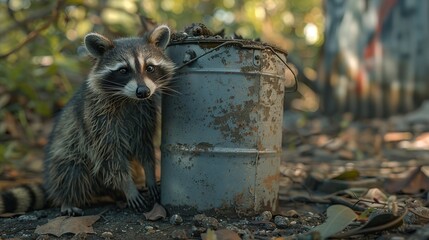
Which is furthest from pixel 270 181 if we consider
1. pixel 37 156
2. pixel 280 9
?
pixel 280 9

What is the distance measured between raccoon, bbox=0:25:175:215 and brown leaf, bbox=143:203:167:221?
141mm

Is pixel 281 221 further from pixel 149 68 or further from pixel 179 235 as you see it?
pixel 149 68

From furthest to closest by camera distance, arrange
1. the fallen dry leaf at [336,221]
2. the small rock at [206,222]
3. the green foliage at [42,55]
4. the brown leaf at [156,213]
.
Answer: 1. the green foliage at [42,55]
2. the brown leaf at [156,213]
3. the small rock at [206,222]
4. the fallen dry leaf at [336,221]

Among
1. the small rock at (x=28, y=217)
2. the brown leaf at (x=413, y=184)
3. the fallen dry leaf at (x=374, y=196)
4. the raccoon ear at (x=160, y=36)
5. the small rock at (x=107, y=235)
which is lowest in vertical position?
the small rock at (x=28, y=217)

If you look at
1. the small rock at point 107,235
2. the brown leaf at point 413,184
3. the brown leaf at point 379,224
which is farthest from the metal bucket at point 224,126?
the brown leaf at point 413,184

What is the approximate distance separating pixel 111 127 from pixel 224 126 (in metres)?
0.73

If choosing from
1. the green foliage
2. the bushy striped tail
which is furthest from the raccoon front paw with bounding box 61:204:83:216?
the green foliage

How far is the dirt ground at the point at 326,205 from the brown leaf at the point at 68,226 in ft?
0.09

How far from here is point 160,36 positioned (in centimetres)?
321

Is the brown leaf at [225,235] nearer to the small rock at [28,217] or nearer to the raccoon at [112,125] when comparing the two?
the raccoon at [112,125]

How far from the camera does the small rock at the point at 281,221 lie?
284cm

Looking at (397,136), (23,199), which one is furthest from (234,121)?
(397,136)

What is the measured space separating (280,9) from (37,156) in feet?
25.8

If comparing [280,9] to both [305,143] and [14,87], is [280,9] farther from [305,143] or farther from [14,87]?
[14,87]
